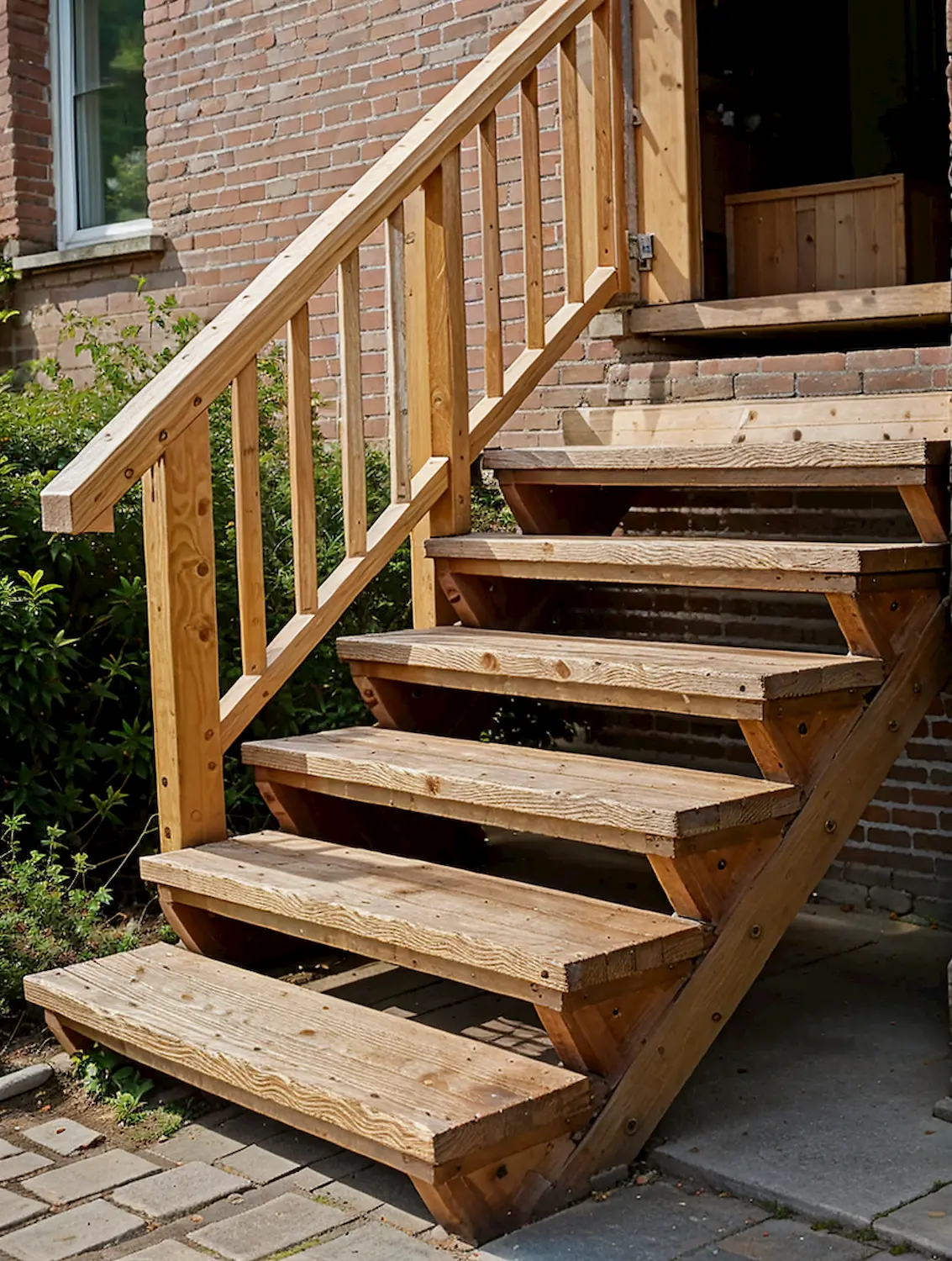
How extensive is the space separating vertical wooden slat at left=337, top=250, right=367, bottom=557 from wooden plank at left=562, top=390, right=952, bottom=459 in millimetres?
810

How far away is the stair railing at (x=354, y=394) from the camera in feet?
11.0

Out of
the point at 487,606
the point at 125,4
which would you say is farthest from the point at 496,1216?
the point at 125,4

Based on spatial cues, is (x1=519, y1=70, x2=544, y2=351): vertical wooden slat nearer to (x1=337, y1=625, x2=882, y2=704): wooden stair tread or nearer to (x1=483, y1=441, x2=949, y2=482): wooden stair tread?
(x1=483, y1=441, x2=949, y2=482): wooden stair tread

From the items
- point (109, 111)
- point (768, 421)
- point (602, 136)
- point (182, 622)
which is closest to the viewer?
point (182, 622)

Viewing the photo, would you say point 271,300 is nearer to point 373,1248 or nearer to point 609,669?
point 609,669

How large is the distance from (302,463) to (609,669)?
3.09ft

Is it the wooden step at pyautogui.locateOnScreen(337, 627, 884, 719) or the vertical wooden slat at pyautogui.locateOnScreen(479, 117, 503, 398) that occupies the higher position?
→ the vertical wooden slat at pyautogui.locateOnScreen(479, 117, 503, 398)

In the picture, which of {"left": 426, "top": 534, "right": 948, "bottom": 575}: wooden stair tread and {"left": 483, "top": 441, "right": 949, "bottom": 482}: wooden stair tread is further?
{"left": 483, "top": 441, "right": 949, "bottom": 482}: wooden stair tread

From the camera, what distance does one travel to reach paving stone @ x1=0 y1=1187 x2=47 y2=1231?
2670 millimetres

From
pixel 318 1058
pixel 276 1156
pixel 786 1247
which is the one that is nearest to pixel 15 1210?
pixel 276 1156

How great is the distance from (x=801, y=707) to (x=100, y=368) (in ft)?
10.9

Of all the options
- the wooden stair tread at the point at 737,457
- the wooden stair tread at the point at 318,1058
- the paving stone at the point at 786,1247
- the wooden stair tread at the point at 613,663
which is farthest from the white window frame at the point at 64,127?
the paving stone at the point at 786,1247

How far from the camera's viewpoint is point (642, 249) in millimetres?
4668

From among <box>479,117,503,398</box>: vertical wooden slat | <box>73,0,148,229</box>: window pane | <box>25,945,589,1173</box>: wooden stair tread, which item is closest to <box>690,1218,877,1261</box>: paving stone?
<box>25,945,589,1173</box>: wooden stair tread
